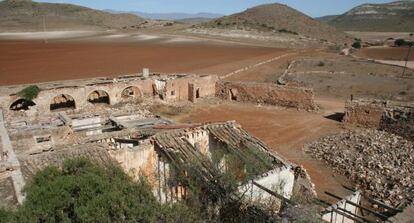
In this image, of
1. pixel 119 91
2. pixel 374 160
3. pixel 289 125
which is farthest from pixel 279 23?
pixel 374 160

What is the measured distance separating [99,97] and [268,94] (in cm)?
1329

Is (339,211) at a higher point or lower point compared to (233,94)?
higher

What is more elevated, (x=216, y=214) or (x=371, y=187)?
(x=216, y=214)

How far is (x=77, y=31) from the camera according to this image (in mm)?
97875

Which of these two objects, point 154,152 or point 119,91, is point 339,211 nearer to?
point 154,152

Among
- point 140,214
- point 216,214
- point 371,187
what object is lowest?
point 371,187

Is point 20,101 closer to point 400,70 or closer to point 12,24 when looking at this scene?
point 400,70

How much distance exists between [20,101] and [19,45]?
47.1 metres

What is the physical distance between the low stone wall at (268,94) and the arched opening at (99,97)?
910 centimetres

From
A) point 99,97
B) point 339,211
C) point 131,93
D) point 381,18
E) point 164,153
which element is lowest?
point 99,97

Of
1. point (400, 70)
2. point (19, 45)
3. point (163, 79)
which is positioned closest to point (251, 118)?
point (163, 79)

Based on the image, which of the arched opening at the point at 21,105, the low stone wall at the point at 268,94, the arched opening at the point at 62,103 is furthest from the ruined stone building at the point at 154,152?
the low stone wall at the point at 268,94

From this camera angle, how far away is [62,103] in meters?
26.9

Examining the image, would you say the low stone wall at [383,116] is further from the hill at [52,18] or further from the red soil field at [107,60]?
the hill at [52,18]
